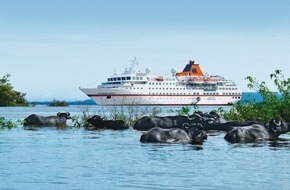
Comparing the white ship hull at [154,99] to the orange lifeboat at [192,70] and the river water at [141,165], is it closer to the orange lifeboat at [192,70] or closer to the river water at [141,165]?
the orange lifeboat at [192,70]

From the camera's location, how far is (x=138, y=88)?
144 meters

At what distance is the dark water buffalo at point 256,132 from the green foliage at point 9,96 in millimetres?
85460

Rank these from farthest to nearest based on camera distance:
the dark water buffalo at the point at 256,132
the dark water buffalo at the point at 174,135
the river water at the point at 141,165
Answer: the dark water buffalo at the point at 256,132, the dark water buffalo at the point at 174,135, the river water at the point at 141,165

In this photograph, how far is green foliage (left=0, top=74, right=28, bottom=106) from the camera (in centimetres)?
11144

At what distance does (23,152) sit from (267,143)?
31.7 feet

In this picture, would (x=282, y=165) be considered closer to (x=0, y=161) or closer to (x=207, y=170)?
(x=207, y=170)

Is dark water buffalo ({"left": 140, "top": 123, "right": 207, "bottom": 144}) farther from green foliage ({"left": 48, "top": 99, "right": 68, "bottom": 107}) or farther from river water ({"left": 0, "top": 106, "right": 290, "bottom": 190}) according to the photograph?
green foliage ({"left": 48, "top": 99, "right": 68, "bottom": 107})

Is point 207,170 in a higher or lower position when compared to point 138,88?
lower

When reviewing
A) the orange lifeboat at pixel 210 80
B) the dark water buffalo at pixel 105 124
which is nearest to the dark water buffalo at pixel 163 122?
the dark water buffalo at pixel 105 124

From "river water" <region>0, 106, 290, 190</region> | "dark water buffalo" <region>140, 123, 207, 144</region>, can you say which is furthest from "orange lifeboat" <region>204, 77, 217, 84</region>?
"dark water buffalo" <region>140, 123, 207, 144</region>

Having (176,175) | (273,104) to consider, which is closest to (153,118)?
(273,104)

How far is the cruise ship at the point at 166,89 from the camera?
14338cm

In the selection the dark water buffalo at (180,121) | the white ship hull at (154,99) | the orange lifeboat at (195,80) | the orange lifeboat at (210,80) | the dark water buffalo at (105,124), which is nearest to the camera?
the dark water buffalo at (180,121)

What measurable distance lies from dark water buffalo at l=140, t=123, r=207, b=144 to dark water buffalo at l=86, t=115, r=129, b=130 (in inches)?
444
